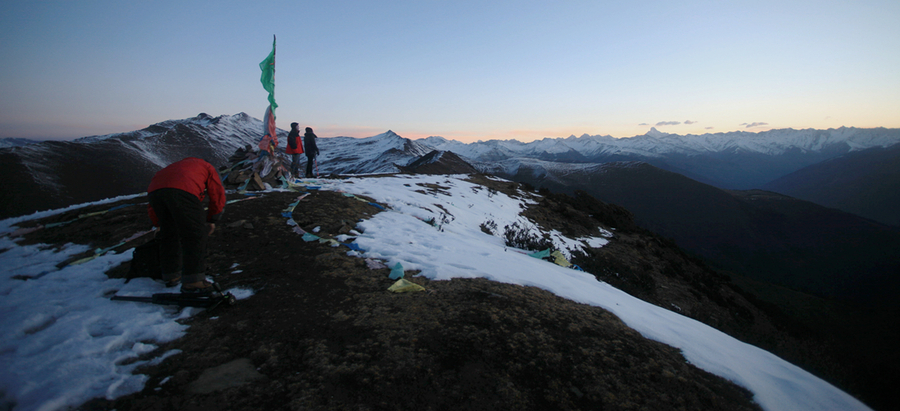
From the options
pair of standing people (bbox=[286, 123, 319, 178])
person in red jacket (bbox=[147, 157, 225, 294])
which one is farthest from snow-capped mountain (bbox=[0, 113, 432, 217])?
person in red jacket (bbox=[147, 157, 225, 294])

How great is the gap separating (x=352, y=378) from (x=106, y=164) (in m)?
57.8

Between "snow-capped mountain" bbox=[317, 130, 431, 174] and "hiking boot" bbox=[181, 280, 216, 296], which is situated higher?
"snow-capped mountain" bbox=[317, 130, 431, 174]

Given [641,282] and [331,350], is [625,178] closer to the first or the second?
[641,282]

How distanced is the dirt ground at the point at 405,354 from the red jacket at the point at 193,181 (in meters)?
1.05

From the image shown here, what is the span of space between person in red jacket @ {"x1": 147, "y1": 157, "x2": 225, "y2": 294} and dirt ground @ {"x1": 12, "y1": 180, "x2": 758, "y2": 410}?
1.66ft

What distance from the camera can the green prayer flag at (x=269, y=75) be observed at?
1005cm

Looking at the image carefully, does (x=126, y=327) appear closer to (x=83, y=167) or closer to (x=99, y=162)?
(x=83, y=167)

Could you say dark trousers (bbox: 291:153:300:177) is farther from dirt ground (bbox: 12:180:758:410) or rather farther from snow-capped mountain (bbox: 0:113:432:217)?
dirt ground (bbox: 12:180:758:410)

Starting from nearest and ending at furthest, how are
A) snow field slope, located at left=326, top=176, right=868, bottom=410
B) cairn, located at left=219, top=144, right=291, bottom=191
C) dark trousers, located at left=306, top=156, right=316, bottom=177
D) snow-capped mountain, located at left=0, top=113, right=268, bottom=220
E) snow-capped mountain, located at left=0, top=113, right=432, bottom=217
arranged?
snow field slope, located at left=326, top=176, right=868, bottom=410 < cairn, located at left=219, top=144, right=291, bottom=191 < dark trousers, located at left=306, top=156, right=316, bottom=177 < snow-capped mountain, located at left=0, top=113, right=268, bottom=220 < snow-capped mountain, located at left=0, top=113, right=432, bottom=217

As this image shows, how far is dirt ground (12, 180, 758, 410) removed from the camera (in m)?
2.18

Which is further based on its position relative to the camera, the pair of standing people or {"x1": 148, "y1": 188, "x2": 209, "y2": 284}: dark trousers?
the pair of standing people

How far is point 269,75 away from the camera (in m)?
10.1

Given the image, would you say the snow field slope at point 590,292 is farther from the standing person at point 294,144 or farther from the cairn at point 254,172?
the standing person at point 294,144

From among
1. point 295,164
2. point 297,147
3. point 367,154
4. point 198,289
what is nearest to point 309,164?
point 295,164
